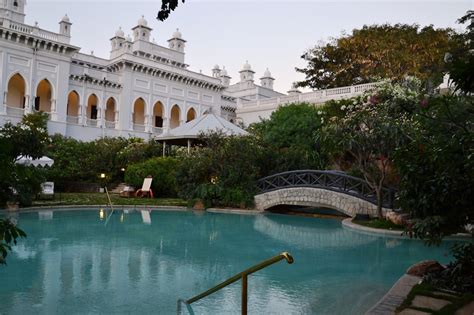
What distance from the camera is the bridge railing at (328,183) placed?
14.4 metres

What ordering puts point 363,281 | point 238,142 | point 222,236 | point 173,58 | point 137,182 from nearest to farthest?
point 363,281
point 222,236
point 238,142
point 137,182
point 173,58

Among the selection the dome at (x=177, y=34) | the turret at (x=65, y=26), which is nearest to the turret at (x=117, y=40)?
the dome at (x=177, y=34)

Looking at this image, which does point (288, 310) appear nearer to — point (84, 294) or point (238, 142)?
point (84, 294)

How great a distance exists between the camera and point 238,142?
1791cm

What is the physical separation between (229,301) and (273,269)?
2007 mm

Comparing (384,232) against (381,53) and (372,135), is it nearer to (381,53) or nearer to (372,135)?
(372,135)

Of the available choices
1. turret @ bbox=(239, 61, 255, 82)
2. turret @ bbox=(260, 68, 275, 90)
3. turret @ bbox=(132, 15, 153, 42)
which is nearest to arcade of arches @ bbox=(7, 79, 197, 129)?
turret @ bbox=(132, 15, 153, 42)

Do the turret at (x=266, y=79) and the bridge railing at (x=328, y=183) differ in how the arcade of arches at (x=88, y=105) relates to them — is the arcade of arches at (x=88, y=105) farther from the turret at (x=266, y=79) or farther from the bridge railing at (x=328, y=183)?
the bridge railing at (x=328, y=183)

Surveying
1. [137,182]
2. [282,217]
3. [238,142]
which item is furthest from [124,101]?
[282,217]

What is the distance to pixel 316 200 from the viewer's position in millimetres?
15727

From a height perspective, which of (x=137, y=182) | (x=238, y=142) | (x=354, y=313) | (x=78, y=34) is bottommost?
(x=354, y=313)

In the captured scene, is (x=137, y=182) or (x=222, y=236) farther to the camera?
(x=137, y=182)

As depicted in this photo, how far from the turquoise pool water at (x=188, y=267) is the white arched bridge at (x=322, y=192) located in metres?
2.08

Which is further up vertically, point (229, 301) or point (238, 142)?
point (238, 142)
